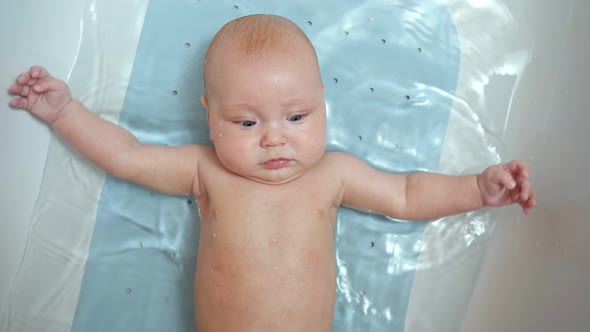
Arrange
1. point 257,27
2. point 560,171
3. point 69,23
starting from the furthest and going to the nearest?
1. point 69,23
2. point 560,171
3. point 257,27

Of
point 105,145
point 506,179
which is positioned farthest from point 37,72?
point 506,179

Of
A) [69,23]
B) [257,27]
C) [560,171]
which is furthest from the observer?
[69,23]

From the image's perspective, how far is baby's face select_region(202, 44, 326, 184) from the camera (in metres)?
1.00

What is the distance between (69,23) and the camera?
1281 mm

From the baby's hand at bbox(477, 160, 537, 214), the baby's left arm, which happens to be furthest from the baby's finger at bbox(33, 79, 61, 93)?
the baby's hand at bbox(477, 160, 537, 214)

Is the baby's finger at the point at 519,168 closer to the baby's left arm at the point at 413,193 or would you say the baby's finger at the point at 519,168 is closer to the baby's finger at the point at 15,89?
the baby's left arm at the point at 413,193

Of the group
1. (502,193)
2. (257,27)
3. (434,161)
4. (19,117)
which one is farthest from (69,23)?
(502,193)

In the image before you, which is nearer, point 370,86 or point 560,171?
point 560,171

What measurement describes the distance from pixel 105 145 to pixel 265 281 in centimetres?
41

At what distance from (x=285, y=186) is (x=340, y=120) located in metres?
0.29

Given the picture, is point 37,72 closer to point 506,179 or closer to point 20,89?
point 20,89

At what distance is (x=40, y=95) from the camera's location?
1181mm

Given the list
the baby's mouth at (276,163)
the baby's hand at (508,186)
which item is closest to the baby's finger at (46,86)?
the baby's mouth at (276,163)

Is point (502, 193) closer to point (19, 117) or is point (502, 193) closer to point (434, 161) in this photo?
point (434, 161)
